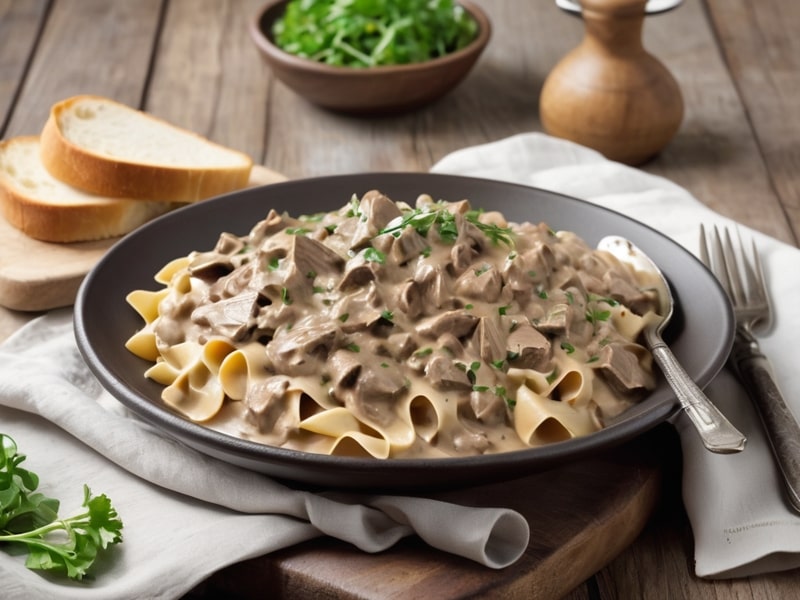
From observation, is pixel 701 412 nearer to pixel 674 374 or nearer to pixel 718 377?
pixel 674 374

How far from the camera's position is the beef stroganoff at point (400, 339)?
3633mm

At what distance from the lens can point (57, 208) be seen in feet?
17.9

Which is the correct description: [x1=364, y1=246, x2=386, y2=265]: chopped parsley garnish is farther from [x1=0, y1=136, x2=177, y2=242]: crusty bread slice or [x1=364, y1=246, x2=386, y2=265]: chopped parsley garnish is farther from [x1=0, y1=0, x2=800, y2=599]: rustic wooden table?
[x1=0, y1=136, x2=177, y2=242]: crusty bread slice

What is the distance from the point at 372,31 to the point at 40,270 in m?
3.05

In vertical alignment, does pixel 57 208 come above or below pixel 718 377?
above

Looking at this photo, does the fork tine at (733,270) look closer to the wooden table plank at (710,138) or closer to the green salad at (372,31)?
the wooden table plank at (710,138)

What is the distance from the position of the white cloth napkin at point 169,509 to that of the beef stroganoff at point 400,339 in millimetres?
182

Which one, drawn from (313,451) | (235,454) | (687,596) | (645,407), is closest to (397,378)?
(313,451)

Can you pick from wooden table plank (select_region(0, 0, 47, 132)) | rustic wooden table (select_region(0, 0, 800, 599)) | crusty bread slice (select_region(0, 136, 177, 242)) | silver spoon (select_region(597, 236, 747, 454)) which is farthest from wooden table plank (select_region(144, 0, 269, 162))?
silver spoon (select_region(597, 236, 747, 454))

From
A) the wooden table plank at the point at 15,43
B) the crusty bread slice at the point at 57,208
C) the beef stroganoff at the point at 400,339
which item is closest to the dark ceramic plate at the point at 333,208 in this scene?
the beef stroganoff at the point at 400,339

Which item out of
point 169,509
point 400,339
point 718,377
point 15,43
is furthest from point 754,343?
point 15,43

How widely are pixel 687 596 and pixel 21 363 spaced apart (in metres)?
2.68

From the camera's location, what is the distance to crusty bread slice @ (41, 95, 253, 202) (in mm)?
5707

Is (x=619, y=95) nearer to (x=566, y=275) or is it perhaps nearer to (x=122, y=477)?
(x=566, y=275)
